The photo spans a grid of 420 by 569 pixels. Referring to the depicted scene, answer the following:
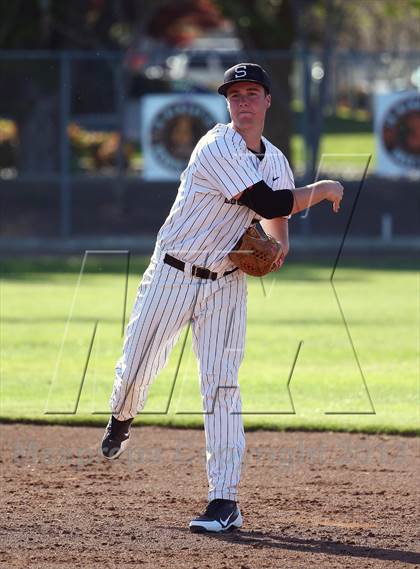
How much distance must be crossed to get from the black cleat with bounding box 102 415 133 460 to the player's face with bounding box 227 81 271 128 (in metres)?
1.59

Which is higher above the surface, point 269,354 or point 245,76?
point 245,76

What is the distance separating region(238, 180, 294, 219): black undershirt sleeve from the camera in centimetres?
555

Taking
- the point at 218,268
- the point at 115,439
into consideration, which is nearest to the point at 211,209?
the point at 218,268

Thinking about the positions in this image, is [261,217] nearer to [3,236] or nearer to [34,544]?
[34,544]

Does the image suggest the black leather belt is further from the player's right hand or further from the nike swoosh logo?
the nike swoosh logo

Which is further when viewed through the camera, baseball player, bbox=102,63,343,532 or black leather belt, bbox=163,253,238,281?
black leather belt, bbox=163,253,238,281

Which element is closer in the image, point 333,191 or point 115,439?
point 333,191

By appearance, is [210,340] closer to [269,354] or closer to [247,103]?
[247,103]

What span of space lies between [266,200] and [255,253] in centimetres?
25

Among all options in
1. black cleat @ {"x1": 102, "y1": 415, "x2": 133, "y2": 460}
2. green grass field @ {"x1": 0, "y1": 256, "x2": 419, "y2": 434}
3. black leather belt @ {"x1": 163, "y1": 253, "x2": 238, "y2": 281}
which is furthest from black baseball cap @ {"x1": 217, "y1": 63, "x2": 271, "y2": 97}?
green grass field @ {"x1": 0, "y1": 256, "x2": 419, "y2": 434}

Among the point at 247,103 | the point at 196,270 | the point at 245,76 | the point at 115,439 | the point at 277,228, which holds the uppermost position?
the point at 245,76

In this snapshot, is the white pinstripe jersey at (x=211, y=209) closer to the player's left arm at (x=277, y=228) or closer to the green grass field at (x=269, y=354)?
the player's left arm at (x=277, y=228)

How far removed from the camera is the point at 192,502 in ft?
20.5

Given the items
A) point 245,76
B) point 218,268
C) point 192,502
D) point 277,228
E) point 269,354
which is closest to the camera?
point 245,76
